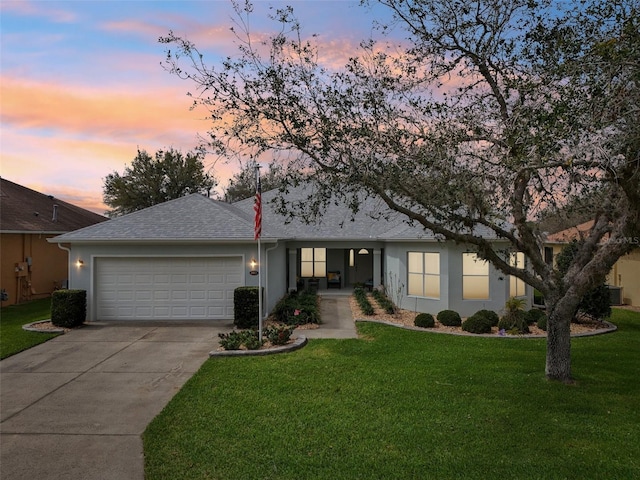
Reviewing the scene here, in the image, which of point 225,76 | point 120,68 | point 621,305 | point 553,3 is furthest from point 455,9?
point 621,305

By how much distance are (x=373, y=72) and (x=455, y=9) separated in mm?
Answer: 1746

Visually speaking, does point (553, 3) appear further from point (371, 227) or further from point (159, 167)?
point (159, 167)

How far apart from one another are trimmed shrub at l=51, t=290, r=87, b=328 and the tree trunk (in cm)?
1203

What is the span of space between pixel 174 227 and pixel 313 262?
8.73 meters

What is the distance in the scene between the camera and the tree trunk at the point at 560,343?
271 inches

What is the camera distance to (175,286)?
12.5m

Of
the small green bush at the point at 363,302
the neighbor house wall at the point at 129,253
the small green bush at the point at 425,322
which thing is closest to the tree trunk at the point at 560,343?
the small green bush at the point at 425,322

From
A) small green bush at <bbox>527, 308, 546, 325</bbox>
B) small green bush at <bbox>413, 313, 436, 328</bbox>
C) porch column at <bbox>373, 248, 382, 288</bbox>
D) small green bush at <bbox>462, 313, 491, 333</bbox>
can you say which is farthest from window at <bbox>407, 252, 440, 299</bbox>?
porch column at <bbox>373, 248, 382, 288</bbox>

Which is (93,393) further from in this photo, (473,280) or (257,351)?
(473,280)

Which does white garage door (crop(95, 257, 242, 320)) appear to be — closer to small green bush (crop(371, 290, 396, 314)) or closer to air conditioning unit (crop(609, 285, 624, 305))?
small green bush (crop(371, 290, 396, 314))

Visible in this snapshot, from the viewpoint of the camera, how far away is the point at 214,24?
7059 mm

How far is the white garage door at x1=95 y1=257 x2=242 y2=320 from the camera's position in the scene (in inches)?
491

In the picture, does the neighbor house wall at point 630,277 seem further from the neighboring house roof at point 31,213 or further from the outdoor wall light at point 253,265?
the neighboring house roof at point 31,213

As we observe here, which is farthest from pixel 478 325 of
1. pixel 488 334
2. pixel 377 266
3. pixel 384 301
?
pixel 377 266
